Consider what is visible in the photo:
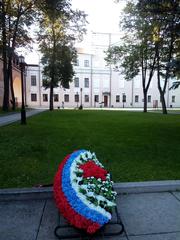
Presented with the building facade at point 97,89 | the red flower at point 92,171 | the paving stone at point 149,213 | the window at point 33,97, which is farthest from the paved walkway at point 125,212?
the window at point 33,97

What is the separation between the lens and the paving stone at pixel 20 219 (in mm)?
2549

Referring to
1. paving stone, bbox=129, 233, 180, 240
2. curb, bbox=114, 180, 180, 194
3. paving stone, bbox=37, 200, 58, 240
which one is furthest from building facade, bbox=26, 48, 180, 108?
paving stone, bbox=129, 233, 180, 240

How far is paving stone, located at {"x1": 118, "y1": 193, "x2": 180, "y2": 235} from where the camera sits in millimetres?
2668

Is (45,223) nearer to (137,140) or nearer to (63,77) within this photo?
(137,140)

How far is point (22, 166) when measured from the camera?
191 inches

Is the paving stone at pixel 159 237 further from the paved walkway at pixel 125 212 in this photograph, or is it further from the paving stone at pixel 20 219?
the paving stone at pixel 20 219

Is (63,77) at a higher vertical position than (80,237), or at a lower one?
higher

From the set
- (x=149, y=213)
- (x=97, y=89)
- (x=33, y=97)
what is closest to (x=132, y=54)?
(x=149, y=213)

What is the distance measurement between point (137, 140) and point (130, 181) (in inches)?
157

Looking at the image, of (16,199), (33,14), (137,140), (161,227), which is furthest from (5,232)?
(33,14)

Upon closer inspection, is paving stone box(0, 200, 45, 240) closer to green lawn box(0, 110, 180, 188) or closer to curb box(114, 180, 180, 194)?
green lawn box(0, 110, 180, 188)

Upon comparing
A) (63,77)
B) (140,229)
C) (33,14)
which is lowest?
(140,229)

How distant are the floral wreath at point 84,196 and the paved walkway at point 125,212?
0.96 ft

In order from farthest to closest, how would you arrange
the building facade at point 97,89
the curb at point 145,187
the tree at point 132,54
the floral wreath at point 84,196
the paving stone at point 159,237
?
the building facade at point 97,89 → the tree at point 132,54 → the curb at point 145,187 → the paving stone at point 159,237 → the floral wreath at point 84,196
